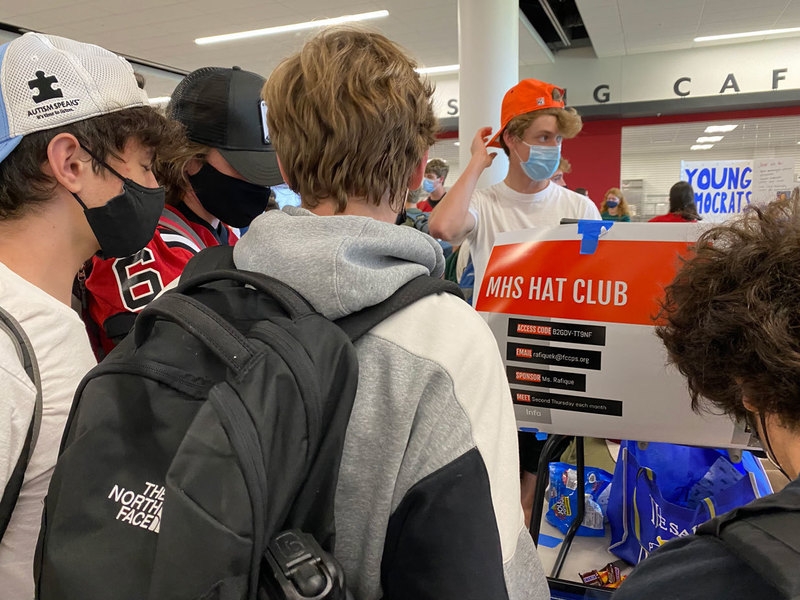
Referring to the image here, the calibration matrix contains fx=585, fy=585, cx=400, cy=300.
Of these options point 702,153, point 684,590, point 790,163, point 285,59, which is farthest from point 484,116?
point 702,153

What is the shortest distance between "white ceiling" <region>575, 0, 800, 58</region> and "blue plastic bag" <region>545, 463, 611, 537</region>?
6.29 metres

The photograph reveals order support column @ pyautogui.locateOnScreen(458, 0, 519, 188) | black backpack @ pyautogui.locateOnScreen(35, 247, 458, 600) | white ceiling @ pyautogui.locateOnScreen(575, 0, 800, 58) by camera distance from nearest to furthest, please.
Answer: black backpack @ pyautogui.locateOnScreen(35, 247, 458, 600), support column @ pyautogui.locateOnScreen(458, 0, 519, 188), white ceiling @ pyautogui.locateOnScreen(575, 0, 800, 58)

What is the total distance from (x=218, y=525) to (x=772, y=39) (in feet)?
35.8

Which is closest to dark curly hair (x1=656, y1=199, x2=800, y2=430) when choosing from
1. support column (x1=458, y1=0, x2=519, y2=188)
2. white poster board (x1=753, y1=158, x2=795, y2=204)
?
support column (x1=458, y1=0, x2=519, y2=188)

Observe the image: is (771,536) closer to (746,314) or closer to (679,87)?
(746,314)

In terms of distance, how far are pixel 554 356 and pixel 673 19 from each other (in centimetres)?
796

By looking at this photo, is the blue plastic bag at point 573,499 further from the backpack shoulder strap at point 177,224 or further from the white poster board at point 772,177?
the white poster board at point 772,177

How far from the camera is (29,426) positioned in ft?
2.83

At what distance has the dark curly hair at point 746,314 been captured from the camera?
2.79 ft

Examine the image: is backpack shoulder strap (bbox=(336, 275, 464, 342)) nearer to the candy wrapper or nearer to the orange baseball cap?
the candy wrapper

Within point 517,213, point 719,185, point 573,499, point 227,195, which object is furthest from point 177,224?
point 719,185

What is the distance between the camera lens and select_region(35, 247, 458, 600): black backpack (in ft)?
1.86

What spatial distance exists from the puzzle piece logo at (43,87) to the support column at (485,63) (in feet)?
12.6

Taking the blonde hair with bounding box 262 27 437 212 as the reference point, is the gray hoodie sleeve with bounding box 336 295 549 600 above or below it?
below
